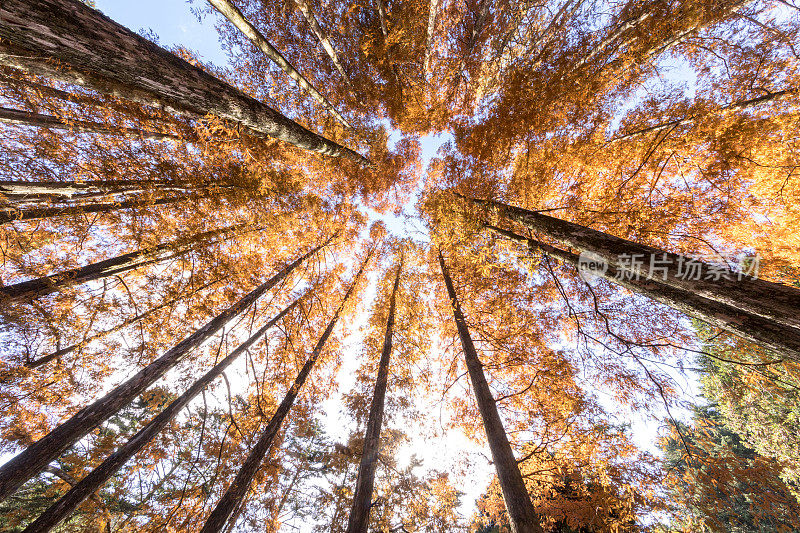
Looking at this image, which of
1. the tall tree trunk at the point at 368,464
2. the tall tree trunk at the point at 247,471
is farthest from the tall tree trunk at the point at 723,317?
the tall tree trunk at the point at 247,471

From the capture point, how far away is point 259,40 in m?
5.96

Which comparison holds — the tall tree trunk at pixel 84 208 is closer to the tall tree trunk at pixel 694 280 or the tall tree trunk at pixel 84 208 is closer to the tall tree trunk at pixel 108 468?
the tall tree trunk at pixel 108 468

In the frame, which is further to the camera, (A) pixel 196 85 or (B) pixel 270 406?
(B) pixel 270 406

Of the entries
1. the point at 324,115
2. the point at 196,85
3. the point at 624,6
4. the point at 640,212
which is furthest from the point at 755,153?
the point at 324,115

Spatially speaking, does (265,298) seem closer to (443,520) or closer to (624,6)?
(443,520)

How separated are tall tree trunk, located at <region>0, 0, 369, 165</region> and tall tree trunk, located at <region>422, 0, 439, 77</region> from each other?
7140 mm

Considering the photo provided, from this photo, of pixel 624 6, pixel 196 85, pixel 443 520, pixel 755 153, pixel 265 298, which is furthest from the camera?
pixel 265 298

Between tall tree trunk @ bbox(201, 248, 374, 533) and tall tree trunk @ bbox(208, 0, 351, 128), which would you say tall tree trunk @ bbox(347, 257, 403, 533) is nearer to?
tall tree trunk @ bbox(201, 248, 374, 533)

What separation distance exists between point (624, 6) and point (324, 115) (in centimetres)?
972

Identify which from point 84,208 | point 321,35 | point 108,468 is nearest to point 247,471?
point 108,468

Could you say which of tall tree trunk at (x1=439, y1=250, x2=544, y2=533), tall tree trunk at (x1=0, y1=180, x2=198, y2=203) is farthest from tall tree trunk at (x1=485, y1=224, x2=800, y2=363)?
tall tree trunk at (x1=0, y1=180, x2=198, y2=203)

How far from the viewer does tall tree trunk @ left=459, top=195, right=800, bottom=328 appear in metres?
2.38

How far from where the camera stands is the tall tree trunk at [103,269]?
516cm

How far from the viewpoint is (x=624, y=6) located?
6590 millimetres
